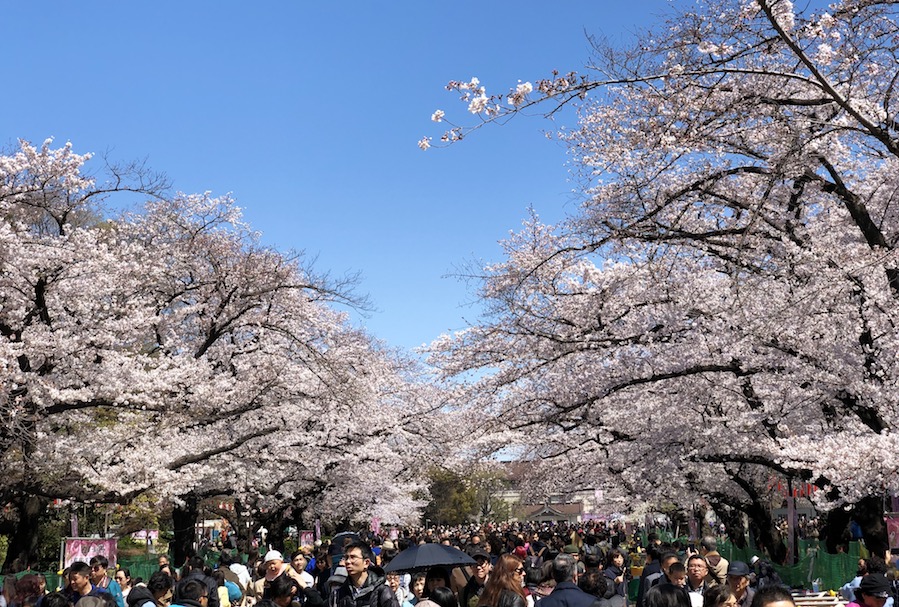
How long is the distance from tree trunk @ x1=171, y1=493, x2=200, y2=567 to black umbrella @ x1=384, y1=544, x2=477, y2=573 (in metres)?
19.7

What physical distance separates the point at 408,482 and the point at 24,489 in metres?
30.8

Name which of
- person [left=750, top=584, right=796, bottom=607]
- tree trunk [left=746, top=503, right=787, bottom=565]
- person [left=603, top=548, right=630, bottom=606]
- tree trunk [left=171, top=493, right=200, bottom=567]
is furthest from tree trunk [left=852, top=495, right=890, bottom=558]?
tree trunk [left=171, top=493, right=200, bottom=567]

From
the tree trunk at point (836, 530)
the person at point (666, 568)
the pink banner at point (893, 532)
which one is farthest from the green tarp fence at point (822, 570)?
the person at point (666, 568)

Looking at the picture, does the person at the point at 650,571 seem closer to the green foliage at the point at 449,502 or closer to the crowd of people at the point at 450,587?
the crowd of people at the point at 450,587

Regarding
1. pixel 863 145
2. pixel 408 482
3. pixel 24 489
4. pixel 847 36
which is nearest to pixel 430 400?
pixel 408 482

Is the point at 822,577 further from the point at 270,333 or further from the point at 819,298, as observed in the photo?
the point at 270,333

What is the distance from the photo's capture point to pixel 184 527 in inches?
1094

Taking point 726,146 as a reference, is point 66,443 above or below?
below

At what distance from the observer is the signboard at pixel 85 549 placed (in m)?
15.8

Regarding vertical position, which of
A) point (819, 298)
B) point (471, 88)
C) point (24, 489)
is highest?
point (471, 88)

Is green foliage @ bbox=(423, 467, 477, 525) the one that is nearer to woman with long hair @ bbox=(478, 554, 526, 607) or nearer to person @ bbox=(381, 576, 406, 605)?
person @ bbox=(381, 576, 406, 605)

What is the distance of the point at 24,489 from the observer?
18.8 metres

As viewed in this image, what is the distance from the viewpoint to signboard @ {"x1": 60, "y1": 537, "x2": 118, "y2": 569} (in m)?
15.8

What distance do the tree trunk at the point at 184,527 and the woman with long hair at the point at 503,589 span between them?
70.3 ft
